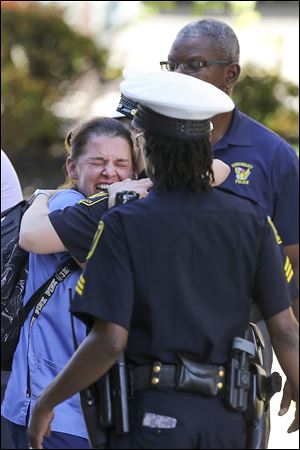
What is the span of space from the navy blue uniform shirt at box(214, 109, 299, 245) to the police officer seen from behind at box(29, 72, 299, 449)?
1011 mm

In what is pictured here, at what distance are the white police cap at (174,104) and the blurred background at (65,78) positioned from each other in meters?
8.43

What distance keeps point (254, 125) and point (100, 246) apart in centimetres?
152

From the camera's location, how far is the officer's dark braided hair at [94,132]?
140 inches

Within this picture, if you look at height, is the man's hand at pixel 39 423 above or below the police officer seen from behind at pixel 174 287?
below

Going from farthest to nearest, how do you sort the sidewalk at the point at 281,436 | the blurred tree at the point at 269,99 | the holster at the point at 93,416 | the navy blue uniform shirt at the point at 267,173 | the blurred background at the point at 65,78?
the blurred tree at the point at 269,99
the blurred background at the point at 65,78
the sidewalk at the point at 281,436
the navy blue uniform shirt at the point at 267,173
the holster at the point at 93,416

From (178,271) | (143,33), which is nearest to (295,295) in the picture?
(178,271)

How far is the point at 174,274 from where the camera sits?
2.72 m

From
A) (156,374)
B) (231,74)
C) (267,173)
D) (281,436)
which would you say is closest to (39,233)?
(156,374)

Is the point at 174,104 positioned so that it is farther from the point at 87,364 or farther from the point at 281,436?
the point at 281,436

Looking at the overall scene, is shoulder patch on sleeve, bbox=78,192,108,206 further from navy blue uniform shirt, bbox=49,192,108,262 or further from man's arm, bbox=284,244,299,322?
man's arm, bbox=284,244,299,322

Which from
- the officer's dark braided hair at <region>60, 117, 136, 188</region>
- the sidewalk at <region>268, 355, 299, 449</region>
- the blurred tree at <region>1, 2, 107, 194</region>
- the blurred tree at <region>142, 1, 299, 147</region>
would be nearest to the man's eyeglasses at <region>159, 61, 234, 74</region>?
the officer's dark braided hair at <region>60, 117, 136, 188</region>

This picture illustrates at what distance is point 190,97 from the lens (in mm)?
2791

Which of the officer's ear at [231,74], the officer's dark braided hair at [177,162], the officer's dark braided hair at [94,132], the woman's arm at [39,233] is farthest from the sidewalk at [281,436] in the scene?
the officer's dark braided hair at [177,162]

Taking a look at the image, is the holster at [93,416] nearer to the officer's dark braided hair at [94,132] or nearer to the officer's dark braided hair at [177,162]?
the officer's dark braided hair at [177,162]
